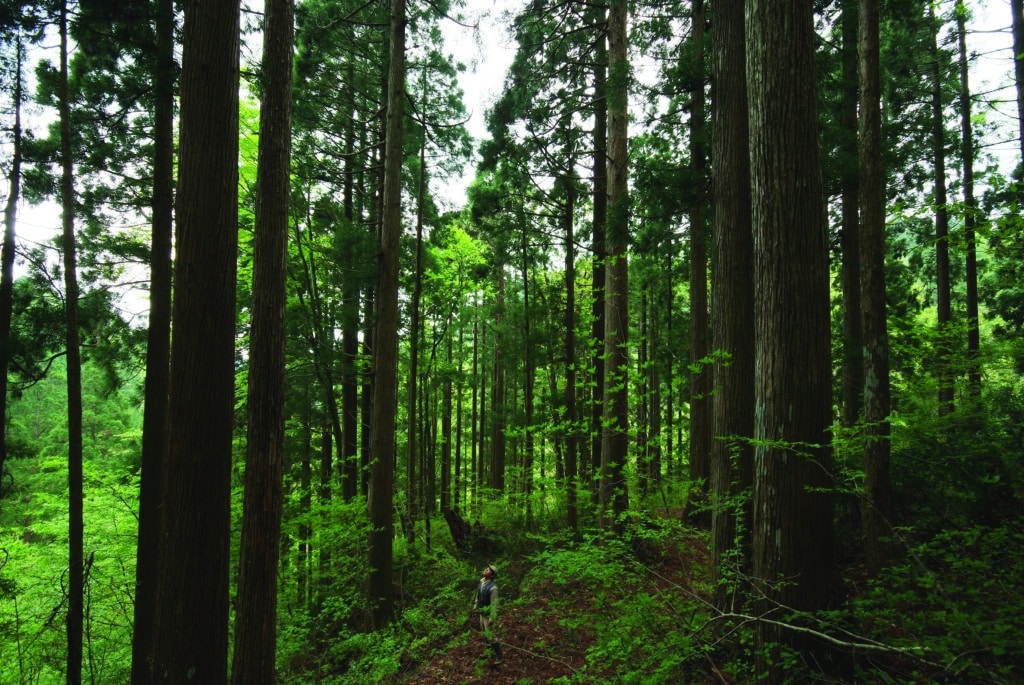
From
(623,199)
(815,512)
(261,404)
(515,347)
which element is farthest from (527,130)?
(815,512)

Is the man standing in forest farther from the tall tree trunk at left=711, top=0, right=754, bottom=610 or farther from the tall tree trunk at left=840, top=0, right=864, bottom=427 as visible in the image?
the tall tree trunk at left=840, top=0, right=864, bottom=427

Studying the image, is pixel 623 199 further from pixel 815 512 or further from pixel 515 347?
pixel 515 347

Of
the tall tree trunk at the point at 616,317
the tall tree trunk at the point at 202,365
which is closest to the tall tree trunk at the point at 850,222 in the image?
the tall tree trunk at the point at 616,317

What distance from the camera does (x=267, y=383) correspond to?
4.98 m

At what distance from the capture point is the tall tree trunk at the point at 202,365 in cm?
380

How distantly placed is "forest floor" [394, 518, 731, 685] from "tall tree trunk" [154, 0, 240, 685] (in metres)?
3.50

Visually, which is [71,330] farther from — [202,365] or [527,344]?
[527,344]

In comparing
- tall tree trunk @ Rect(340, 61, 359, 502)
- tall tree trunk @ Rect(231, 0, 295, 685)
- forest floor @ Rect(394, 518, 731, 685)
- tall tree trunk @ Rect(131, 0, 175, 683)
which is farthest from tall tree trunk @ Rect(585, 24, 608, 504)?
tall tree trunk @ Rect(131, 0, 175, 683)

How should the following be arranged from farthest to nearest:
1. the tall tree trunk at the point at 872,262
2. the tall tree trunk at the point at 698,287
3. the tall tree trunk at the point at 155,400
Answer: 1. the tall tree trunk at the point at 698,287
2. the tall tree trunk at the point at 872,262
3. the tall tree trunk at the point at 155,400

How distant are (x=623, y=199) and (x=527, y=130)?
4263mm

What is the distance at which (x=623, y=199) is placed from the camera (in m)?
7.90

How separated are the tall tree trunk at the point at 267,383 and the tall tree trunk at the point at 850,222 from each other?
764cm

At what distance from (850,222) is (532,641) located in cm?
996

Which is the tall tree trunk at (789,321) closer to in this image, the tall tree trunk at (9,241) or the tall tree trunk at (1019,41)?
the tall tree trunk at (1019,41)
